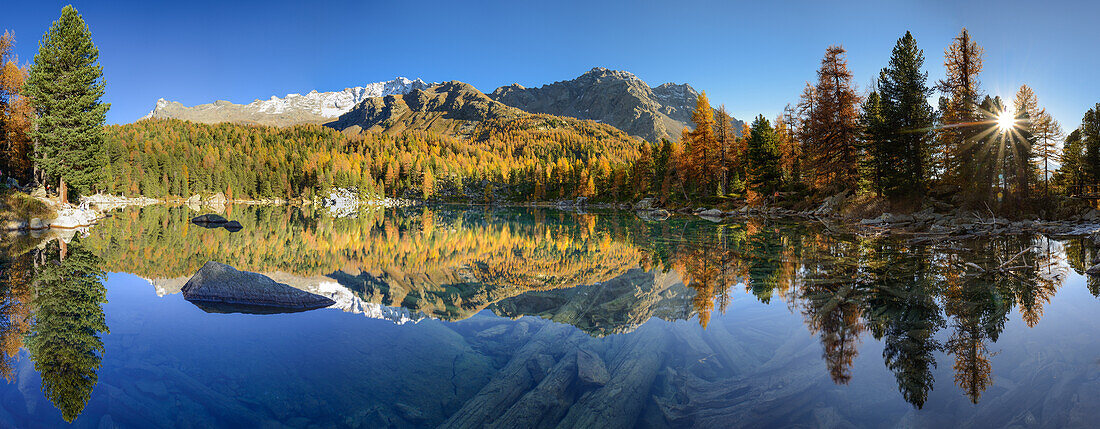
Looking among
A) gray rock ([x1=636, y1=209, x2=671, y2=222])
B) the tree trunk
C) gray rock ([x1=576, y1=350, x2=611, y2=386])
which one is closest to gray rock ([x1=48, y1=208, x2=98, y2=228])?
the tree trunk

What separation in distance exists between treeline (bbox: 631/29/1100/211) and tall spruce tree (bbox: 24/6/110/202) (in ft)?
188

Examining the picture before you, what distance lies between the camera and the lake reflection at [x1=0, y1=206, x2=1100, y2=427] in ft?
15.1

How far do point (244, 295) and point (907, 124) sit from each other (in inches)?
1511

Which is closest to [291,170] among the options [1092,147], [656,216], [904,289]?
[656,216]

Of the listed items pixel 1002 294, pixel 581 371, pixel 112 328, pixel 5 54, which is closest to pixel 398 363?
pixel 581 371

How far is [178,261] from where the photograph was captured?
14.9 meters

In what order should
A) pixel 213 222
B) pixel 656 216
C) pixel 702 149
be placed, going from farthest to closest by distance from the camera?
pixel 702 149 → pixel 656 216 → pixel 213 222

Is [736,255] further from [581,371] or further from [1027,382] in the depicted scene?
[581,371]

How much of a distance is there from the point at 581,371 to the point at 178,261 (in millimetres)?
16647

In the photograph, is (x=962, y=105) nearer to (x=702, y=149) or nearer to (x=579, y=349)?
(x=702, y=149)

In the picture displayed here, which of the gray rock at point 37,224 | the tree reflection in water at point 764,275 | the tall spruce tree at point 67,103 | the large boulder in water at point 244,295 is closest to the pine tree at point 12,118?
the tall spruce tree at point 67,103

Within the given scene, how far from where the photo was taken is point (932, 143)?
93.9ft

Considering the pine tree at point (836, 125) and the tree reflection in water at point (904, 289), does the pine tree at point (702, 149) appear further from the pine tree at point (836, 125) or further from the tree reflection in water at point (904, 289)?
the tree reflection in water at point (904, 289)

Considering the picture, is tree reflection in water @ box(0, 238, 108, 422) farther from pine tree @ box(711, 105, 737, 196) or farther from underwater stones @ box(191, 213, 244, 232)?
pine tree @ box(711, 105, 737, 196)
